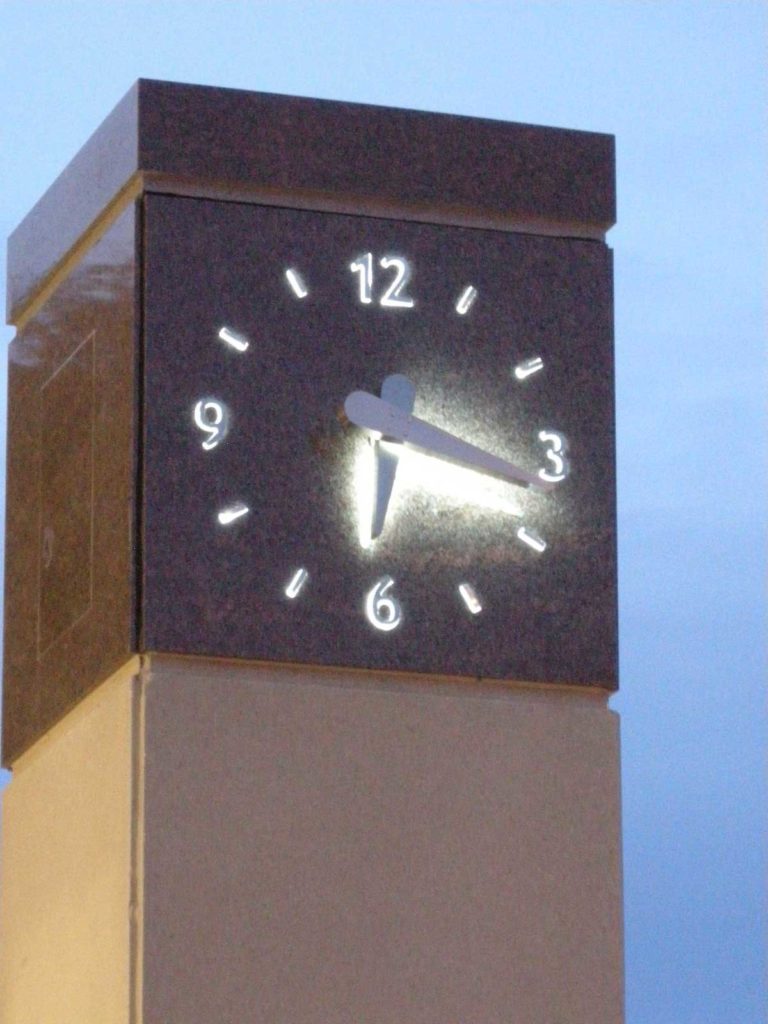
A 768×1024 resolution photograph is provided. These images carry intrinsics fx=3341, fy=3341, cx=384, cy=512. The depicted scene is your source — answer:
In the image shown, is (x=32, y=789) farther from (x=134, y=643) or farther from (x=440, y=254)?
(x=440, y=254)

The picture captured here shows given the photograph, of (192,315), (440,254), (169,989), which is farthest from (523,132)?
(169,989)

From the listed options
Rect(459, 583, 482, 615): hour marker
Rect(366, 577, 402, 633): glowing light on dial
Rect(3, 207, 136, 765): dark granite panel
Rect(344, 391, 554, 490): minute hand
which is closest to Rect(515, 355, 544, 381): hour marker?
Rect(344, 391, 554, 490): minute hand

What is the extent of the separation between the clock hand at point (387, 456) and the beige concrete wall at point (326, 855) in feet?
1.49

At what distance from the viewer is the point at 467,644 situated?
927 cm

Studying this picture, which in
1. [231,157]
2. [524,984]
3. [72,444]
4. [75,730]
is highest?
[231,157]

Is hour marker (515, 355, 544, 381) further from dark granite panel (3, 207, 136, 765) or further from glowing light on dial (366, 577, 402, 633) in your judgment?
dark granite panel (3, 207, 136, 765)

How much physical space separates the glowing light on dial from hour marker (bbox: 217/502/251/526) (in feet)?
1.37

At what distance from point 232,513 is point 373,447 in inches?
17.8

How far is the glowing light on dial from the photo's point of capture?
361 inches

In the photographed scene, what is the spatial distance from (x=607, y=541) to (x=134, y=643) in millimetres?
1473

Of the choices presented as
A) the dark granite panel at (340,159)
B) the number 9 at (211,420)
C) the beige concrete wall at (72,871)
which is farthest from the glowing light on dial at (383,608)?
the dark granite panel at (340,159)

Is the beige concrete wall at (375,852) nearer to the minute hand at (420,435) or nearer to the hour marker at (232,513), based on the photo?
the hour marker at (232,513)

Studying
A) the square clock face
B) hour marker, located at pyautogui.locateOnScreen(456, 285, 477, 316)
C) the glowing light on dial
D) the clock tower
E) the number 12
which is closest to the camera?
the clock tower

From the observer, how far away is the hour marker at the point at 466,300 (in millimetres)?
9492
